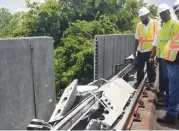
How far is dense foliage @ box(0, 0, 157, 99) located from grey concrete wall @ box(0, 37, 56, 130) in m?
14.7

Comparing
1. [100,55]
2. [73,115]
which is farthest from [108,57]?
[73,115]

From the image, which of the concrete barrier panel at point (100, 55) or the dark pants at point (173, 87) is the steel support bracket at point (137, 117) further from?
the concrete barrier panel at point (100, 55)

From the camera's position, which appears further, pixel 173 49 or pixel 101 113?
pixel 173 49

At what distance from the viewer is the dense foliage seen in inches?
792

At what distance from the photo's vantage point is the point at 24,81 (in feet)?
11.8

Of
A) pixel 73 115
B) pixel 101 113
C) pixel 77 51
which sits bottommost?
pixel 77 51

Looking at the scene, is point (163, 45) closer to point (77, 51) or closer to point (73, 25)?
point (77, 51)

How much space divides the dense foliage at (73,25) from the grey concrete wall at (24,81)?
14660mm

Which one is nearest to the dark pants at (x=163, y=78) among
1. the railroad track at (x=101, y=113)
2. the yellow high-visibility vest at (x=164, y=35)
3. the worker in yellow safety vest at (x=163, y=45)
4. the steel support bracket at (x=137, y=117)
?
the worker in yellow safety vest at (x=163, y=45)

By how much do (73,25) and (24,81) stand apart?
20.0 metres

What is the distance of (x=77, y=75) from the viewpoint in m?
20.0

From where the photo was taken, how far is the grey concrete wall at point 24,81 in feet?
10.6

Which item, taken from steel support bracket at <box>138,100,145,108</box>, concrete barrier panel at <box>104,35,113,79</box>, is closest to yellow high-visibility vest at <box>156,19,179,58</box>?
steel support bracket at <box>138,100,145,108</box>

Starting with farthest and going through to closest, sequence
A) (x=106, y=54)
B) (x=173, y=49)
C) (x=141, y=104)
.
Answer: (x=106, y=54) < (x=141, y=104) < (x=173, y=49)
